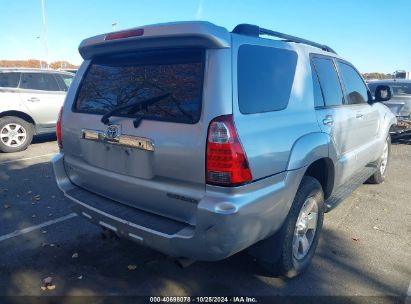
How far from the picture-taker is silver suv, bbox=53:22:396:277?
7.53ft

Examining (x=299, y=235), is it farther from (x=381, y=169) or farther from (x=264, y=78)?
(x=381, y=169)

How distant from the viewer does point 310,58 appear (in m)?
3.32

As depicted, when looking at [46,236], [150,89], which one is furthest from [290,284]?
[46,236]

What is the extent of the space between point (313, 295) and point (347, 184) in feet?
5.95

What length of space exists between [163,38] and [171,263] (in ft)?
6.47

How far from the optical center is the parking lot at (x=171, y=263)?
2.96 metres

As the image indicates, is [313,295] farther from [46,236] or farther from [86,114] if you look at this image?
[46,236]

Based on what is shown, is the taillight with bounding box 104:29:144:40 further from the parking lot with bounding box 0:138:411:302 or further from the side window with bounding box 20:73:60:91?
the side window with bounding box 20:73:60:91

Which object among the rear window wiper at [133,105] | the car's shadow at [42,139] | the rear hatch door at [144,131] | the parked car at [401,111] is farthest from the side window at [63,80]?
the parked car at [401,111]

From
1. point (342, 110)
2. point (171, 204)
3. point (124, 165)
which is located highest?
point (342, 110)

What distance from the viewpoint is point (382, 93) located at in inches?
192

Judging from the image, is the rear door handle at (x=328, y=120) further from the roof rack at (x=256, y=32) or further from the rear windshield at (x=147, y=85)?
the rear windshield at (x=147, y=85)

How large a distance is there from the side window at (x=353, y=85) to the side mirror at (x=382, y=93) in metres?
0.16

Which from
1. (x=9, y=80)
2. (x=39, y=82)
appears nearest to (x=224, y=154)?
(x=9, y=80)
